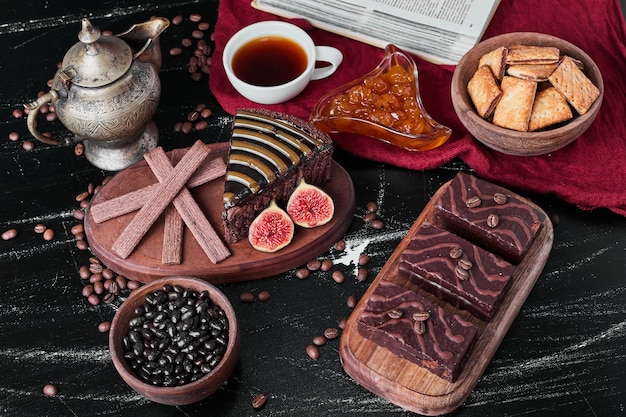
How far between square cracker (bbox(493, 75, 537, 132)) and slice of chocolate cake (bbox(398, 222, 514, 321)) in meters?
0.72

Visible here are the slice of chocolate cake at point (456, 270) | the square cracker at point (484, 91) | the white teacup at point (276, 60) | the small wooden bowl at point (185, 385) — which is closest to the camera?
the small wooden bowl at point (185, 385)

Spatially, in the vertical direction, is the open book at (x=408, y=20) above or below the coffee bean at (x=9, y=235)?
above

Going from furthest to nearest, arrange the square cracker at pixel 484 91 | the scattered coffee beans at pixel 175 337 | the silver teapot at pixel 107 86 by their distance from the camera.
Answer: the square cracker at pixel 484 91 < the silver teapot at pixel 107 86 < the scattered coffee beans at pixel 175 337

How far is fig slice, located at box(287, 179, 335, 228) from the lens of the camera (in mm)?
4133

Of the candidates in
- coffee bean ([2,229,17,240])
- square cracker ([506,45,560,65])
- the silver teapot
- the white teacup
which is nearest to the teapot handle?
the silver teapot

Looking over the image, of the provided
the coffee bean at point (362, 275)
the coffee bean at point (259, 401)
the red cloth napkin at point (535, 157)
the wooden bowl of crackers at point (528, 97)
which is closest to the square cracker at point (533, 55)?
the wooden bowl of crackers at point (528, 97)

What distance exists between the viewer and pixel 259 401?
3.77 metres

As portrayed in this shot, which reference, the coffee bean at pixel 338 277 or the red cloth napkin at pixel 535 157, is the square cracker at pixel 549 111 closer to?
the red cloth napkin at pixel 535 157

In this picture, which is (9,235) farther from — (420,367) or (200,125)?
(420,367)

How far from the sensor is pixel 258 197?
411 cm

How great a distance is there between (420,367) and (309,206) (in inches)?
38.9

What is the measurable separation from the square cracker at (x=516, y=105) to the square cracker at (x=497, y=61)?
3.4 inches

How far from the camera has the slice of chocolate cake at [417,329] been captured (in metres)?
3.55

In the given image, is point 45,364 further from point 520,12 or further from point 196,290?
point 520,12
